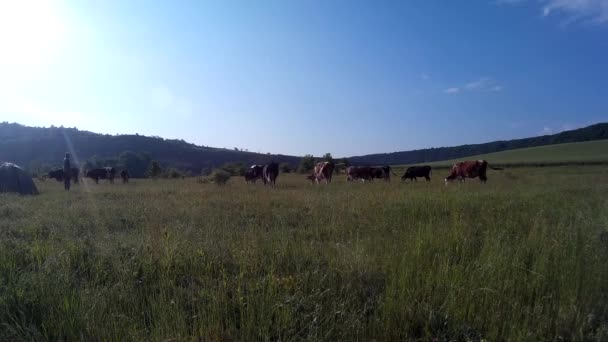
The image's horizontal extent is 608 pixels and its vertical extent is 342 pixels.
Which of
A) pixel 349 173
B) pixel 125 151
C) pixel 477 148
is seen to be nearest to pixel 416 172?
pixel 349 173

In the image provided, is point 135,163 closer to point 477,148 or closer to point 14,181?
point 14,181

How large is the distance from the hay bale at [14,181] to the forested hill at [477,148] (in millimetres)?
87305

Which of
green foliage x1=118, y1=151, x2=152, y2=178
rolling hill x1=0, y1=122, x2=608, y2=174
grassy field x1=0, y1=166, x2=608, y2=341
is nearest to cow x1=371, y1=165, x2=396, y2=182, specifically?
grassy field x1=0, y1=166, x2=608, y2=341

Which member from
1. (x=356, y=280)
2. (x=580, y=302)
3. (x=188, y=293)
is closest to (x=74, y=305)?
(x=188, y=293)

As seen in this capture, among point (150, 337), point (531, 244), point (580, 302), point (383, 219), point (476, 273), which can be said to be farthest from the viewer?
point (383, 219)

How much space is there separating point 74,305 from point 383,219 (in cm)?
524

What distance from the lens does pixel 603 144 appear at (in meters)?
78.8

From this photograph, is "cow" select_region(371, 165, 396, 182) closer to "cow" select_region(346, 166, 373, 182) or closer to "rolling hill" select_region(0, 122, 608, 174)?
"cow" select_region(346, 166, 373, 182)

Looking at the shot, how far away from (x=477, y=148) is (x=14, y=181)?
5163 inches

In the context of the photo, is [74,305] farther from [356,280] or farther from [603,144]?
[603,144]

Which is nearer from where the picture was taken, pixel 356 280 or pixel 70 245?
pixel 356 280

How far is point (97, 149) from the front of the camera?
7488 centimetres

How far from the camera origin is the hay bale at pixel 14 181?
16828 millimetres

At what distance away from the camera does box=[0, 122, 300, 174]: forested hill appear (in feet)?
218
